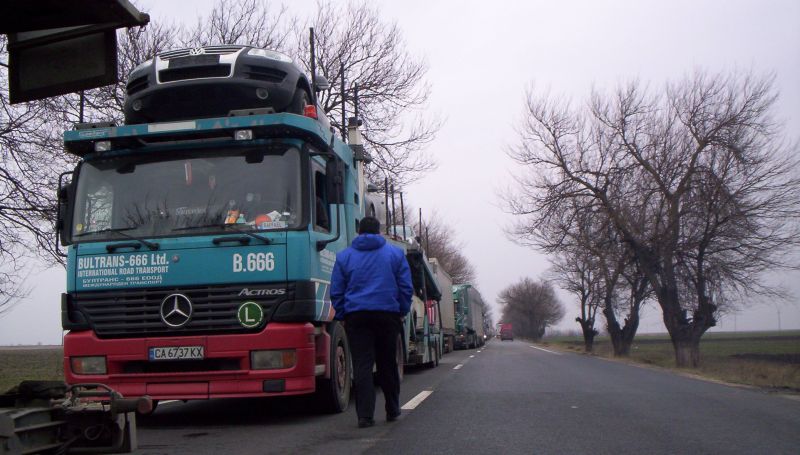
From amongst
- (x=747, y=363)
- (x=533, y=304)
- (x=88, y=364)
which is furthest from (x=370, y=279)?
(x=533, y=304)

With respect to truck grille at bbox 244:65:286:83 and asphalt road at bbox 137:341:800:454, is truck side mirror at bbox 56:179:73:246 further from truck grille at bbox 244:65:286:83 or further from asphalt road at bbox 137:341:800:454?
truck grille at bbox 244:65:286:83

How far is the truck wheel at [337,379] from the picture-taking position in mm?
7504

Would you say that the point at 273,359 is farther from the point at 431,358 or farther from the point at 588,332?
the point at 588,332

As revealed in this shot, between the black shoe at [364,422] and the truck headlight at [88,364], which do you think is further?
the truck headlight at [88,364]

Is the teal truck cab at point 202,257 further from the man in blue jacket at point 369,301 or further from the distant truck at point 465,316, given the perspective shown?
the distant truck at point 465,316

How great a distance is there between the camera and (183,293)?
6.78 meters

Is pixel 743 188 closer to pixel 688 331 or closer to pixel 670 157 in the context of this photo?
pixel 670 157

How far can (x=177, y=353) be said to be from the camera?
22.0ft

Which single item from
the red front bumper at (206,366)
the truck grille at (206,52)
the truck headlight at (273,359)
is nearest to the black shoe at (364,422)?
the red front bumper at (206,366)

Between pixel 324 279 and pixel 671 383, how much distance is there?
308 inches

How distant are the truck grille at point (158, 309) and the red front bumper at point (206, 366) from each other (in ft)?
0.27

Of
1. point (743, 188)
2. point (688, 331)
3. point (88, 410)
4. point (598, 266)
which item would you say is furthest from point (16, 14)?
point (598, 266)

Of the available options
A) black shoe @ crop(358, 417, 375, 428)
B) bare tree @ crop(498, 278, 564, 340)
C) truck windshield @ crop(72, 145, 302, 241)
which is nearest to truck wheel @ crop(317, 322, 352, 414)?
black shoe @ crop(358, 417, 375, 428)

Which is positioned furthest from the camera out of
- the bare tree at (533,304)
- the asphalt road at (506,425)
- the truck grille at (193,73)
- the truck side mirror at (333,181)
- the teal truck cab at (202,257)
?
the bare tree at (533,304)
